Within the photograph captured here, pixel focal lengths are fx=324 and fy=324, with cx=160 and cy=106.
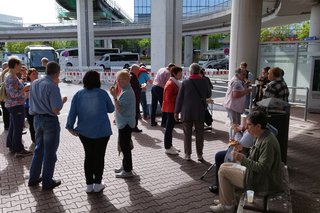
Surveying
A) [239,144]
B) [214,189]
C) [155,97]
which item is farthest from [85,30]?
[239,144]

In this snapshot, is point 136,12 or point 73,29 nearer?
point 73,29

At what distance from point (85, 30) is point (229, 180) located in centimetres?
3312

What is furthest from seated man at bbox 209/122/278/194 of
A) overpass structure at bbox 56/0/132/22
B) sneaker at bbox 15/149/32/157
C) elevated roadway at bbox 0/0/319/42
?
overpass structure at bbox 56/0/132/22

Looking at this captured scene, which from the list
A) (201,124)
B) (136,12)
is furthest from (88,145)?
(136,12)

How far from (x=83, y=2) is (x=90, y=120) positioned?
1266 inches

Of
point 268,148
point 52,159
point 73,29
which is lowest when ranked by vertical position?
point 52,159

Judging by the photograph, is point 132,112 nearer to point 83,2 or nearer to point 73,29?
point 83,2

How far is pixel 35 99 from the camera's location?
15.1 ft

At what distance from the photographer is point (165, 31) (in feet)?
48.6

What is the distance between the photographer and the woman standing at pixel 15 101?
5.92m

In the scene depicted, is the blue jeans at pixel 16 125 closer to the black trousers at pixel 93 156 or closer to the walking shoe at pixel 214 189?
the black trousers at pixel 93 156

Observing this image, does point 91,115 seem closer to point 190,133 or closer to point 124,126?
point 124,126

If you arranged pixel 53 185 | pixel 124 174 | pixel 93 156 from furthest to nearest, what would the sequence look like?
1. pixel 124 174
2. pixel 53 185
3. pixel 93 156

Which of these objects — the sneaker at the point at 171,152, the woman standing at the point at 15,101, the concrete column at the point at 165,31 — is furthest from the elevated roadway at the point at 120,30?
the woman standing at the point at 15,101
